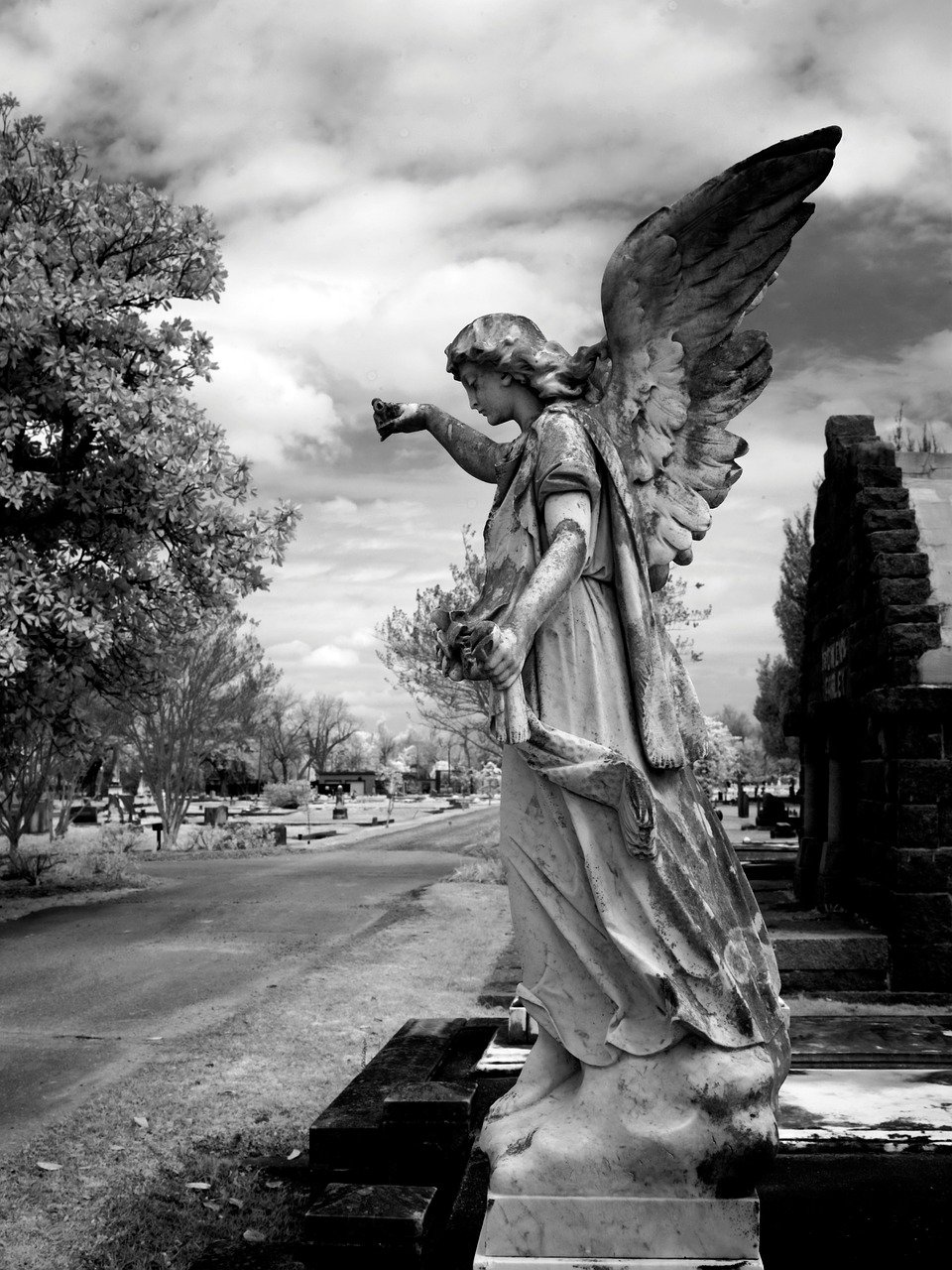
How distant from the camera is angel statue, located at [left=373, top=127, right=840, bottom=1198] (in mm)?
2635

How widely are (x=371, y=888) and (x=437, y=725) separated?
6615mm

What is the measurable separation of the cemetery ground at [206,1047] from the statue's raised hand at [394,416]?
2589mm

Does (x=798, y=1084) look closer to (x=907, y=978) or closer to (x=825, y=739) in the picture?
(x=907, y=978)

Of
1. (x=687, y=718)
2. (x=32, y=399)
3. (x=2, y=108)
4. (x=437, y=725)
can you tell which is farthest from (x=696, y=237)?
(x=437, y=725)

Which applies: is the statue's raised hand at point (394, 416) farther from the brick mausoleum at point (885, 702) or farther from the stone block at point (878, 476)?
the stone block at point (878, 476)

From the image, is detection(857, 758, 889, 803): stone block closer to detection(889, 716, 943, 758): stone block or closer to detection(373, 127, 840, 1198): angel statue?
detection(889, 716, 943, 758): stone block

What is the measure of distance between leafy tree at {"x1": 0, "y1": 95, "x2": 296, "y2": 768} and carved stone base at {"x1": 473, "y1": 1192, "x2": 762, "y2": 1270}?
28.1ft

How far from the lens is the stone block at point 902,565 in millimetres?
9477

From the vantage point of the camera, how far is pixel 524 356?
318 centimetres

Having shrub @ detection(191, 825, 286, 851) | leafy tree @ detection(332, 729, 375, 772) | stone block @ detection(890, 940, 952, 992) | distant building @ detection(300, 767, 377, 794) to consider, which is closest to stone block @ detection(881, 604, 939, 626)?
stone block @ detection(890, 940, 952, 992)

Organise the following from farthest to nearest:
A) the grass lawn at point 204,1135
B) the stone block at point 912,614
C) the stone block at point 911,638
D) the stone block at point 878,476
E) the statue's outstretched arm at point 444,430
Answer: the stone block at point 878,476 < the stone block at point 912,614 < the stone block at point 911,638 < the grass lawn at point 204,1135 < the statue's outstretched arm at point 444,430

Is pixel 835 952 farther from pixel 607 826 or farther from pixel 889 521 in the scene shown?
pixel 607 826

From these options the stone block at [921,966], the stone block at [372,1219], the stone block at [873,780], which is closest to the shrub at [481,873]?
the stone block at [873,780]

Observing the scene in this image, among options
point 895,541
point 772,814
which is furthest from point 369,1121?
point 772,814
